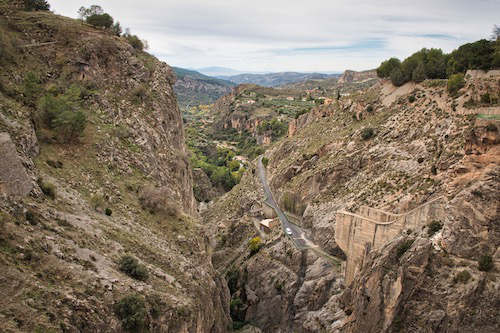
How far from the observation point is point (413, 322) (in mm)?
25578

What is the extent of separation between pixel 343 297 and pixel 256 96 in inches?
5557

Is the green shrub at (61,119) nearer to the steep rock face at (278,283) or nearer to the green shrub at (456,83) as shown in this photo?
the steep rock face at (278,283)

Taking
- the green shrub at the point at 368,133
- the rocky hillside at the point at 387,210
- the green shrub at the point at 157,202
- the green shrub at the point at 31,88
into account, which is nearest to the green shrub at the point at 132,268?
the green shrub at the point at 157,202

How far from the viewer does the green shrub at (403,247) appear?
27.2 m

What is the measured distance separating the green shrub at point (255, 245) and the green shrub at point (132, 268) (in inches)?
988

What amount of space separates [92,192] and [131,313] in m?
10.3

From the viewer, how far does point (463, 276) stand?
2377 cm

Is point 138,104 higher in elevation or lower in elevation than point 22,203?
higher

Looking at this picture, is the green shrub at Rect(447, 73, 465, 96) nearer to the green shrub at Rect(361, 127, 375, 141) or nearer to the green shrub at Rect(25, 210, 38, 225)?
the green shrub at Rect(361, 127, 375, 141)

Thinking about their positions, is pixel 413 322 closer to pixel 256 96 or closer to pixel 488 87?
pixel 488 87

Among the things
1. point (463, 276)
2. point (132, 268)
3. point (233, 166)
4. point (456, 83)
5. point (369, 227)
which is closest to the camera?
point (132, 268)

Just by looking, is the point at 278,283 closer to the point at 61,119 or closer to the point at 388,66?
the point at 61,119

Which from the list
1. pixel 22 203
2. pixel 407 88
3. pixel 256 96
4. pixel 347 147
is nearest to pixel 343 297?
pixel 347 147

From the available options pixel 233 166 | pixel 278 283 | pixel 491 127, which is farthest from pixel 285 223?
pixel 233 166
